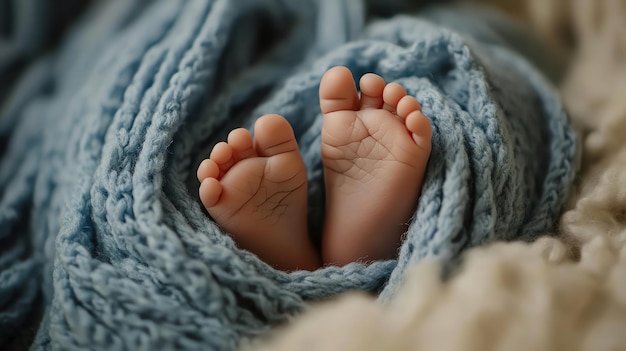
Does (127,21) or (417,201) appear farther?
(127,21)

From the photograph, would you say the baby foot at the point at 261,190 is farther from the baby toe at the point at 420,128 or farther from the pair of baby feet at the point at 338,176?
the baby toe at the point at 420,128

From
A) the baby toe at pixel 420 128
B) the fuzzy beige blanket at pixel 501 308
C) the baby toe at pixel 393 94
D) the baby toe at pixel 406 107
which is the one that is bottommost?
the fuzzy beige blanket at pixel 501 308

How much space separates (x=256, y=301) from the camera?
0.56 m

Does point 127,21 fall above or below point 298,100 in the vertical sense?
above

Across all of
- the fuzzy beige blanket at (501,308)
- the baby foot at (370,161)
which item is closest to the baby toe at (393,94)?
the baby foot at (370,161)

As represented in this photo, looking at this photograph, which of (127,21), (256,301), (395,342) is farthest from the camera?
(127,21)

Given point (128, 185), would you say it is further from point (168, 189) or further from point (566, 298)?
point (566, 298)

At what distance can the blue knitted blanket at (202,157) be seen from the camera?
0.55m

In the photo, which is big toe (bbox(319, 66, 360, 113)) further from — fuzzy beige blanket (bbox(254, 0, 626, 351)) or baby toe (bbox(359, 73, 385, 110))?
fuzzy beige blanket (bbox(254, 0, 626, 351))

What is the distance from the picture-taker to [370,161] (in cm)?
60

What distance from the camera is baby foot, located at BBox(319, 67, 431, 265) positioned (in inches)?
22.9

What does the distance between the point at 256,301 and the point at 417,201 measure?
0.61 feet

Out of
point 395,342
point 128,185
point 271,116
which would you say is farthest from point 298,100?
point 395,342

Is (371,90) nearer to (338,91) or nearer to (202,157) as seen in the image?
(338,91)
